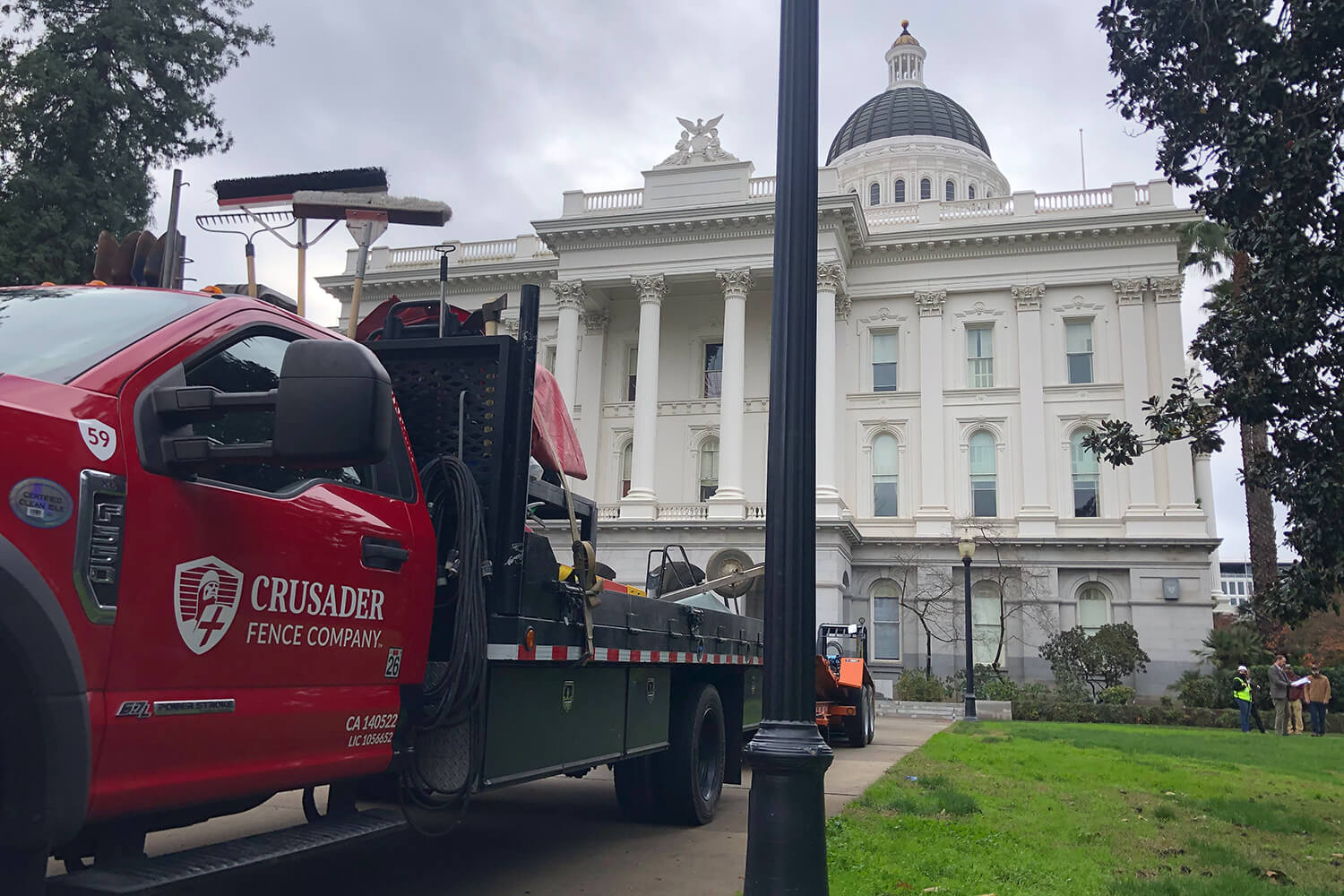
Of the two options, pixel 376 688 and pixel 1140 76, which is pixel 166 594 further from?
pixel 1140 76

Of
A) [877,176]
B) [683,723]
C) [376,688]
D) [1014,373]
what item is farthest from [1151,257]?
[376,688]

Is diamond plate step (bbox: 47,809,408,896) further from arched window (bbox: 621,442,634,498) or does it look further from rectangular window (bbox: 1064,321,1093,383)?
rectangular window (bbox: 1064,321,1093,383)

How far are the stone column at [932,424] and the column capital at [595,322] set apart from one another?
1211cm

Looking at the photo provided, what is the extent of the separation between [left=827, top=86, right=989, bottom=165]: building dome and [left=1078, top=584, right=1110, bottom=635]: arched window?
29.1m

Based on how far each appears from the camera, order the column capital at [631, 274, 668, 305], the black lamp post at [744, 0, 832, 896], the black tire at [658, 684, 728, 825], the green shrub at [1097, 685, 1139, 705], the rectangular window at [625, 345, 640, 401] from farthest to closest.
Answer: the rectangular window at [625, 345, 640, 401] → the column capital at [631, 274, 668, 305] → the green shrub at [1097, 685, 1139, 705] → the black tire at [658, 684, 728, 825] → the black lamp post at [744, 0, 832, 896]

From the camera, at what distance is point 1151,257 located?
37531 millimetres

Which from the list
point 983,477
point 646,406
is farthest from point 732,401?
point 983,477

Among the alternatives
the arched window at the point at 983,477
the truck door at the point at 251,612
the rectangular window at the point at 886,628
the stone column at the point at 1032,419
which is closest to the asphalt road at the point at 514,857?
the truck door at the point at 251,612

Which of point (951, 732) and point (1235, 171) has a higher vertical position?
point (1235, 171)

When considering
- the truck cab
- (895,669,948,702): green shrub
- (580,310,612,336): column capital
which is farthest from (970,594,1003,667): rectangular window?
the truck cab

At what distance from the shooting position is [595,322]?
41719mm

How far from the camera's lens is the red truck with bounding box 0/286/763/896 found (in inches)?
114

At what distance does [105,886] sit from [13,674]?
80 cm

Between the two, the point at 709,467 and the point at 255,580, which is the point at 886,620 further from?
the point at 255,580
